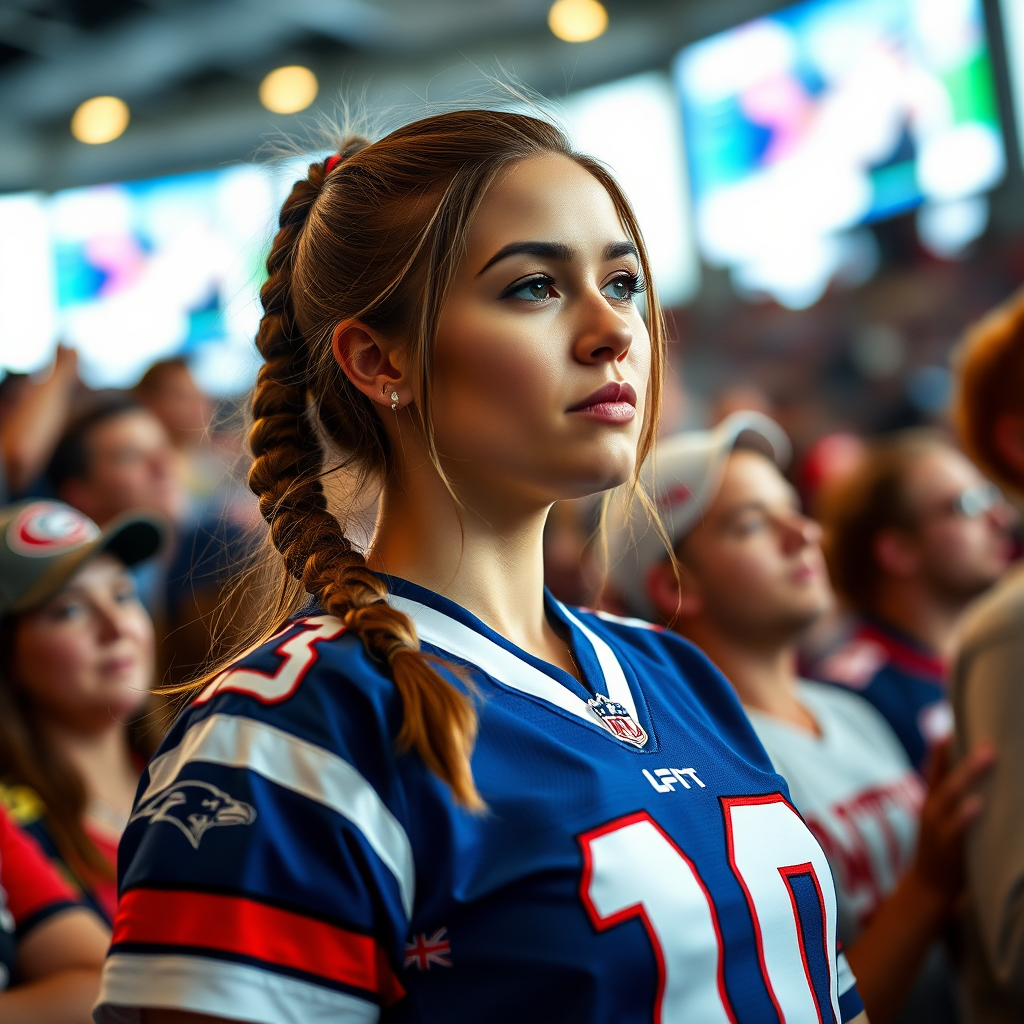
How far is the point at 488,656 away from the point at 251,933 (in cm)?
29

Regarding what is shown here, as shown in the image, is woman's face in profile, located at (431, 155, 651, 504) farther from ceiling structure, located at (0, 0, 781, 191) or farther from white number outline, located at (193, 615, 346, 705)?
ceiling structure, located at (0, 0, 781, 191)

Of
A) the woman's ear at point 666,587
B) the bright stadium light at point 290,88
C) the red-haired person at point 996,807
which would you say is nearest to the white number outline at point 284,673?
the red-haired person at point 996,807

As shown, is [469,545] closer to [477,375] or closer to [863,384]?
[477,375]

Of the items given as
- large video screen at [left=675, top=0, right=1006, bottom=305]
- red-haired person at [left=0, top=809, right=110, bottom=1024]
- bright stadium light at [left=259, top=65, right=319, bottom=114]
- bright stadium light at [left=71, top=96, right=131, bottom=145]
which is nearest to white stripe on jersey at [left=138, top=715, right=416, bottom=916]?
red-haired person at [left=0, top=809, right=110, bottom=1024]

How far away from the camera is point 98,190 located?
22.3ft

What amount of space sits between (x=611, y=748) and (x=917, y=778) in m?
1.27

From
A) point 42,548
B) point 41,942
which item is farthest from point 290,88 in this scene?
point 41,942

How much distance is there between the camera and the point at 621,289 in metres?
1.06

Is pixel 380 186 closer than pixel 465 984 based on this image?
No

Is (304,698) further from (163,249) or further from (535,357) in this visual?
(163,249)

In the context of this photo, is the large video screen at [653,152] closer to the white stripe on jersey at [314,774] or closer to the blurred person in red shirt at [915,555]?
the blurred person in red shirt at [915,555]

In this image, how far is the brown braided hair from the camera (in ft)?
3.21

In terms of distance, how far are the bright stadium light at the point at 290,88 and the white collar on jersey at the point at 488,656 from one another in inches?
218

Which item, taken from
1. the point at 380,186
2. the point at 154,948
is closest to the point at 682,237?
the point at 380,186
